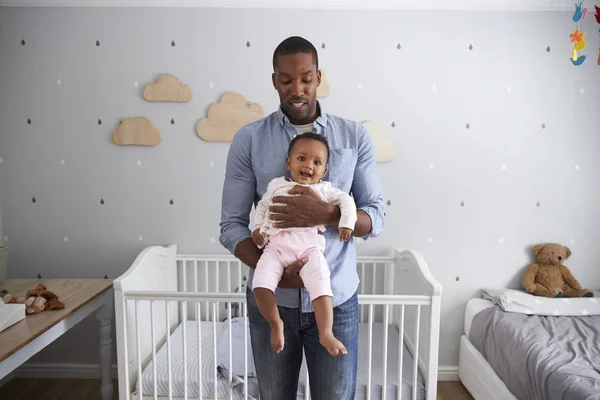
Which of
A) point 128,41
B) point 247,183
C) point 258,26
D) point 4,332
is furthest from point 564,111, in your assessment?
point 4,332

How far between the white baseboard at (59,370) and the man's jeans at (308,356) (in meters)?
1.72

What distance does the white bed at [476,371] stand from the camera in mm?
1876

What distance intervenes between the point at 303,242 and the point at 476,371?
5.18 feet

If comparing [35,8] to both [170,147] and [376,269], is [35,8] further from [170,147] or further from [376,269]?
[376,269]

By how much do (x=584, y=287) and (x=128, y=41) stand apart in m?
2.83

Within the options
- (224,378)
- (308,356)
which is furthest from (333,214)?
(224,378)

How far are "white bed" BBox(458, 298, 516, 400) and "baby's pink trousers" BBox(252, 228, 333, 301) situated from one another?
50.3 inches

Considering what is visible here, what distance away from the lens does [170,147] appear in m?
2.26

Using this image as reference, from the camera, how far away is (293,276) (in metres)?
1.01

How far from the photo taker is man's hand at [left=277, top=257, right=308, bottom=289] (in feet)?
3.31

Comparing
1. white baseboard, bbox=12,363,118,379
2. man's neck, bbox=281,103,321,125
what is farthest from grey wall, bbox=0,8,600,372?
man's neck, bbox=281,103,321,125

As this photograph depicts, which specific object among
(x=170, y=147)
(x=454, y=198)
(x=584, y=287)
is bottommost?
(x=584, y=287)

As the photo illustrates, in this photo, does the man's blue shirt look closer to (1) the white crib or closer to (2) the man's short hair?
(2) the man's short hair

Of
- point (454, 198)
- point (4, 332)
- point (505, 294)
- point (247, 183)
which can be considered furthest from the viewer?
point (454, 198)
